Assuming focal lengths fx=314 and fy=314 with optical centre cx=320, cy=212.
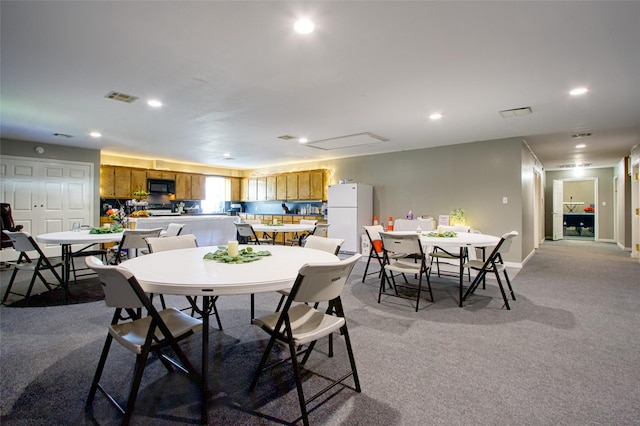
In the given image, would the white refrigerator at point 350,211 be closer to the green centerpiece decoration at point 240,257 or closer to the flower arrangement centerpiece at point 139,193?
the flower arrangement centerpiece at point 139,193

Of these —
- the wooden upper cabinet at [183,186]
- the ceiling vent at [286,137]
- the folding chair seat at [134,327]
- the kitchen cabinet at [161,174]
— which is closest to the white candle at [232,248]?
the folding chair seat at [134,327]

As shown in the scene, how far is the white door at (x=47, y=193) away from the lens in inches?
241

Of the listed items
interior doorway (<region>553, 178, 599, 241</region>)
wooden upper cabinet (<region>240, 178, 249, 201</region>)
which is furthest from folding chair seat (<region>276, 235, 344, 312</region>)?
interior doorway (<region>553, 178, 599, 241</region>)

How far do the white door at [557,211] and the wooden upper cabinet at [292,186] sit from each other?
8526 millimetres

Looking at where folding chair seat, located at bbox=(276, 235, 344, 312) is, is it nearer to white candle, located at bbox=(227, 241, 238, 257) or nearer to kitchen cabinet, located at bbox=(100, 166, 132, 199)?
white candle, located at bbox=(227, 241, 238, 257)

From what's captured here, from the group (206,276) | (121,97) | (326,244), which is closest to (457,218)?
(326,244)

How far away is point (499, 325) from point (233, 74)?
11.4 ft

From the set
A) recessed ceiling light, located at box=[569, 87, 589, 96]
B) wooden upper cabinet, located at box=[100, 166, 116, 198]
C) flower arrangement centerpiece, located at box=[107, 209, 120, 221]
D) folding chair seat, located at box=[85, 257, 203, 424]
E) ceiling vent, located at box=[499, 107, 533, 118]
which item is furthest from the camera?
wooden upper cabinet, located at box=[100, 166, 116, 198]

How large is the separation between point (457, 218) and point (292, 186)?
4703 millimetres

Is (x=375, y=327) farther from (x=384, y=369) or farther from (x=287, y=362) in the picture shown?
(x=287, y=362)

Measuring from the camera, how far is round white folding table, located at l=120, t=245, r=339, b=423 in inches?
57.0

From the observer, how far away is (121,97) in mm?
3652

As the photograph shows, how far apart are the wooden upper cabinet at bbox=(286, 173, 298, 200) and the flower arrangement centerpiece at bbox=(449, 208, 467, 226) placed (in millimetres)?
4395

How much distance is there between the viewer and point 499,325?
2912 mm
